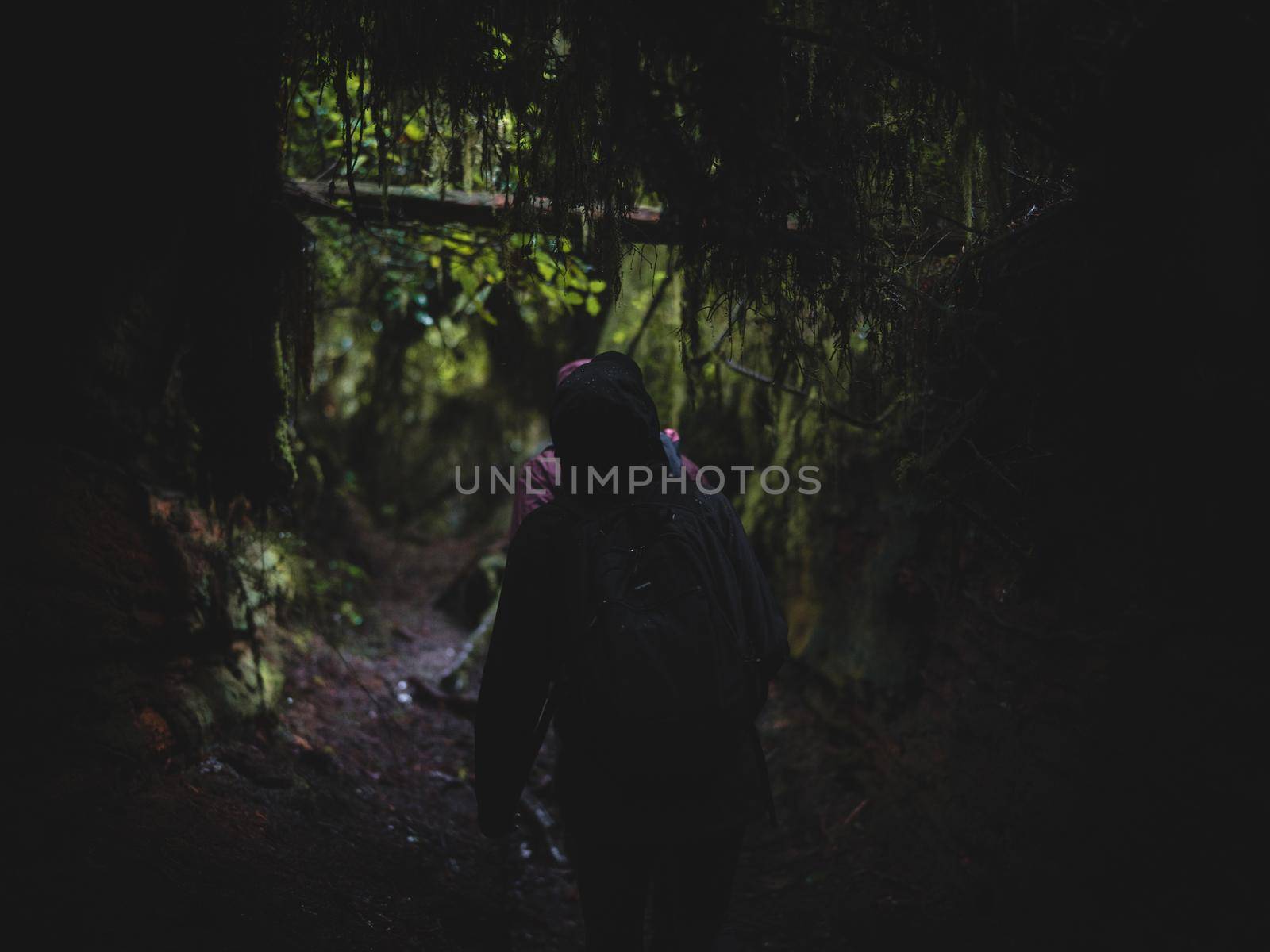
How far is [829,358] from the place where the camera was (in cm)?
309

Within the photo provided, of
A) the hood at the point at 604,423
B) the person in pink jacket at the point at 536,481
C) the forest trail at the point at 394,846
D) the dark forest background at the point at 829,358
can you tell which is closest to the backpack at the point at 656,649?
the hood at the point at 604,423

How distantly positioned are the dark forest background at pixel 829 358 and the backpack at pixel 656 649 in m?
0.94

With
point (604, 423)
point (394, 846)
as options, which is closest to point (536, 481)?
point (604, 423)

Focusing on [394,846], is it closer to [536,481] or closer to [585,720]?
[536,481]

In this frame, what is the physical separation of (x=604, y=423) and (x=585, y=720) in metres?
0.88

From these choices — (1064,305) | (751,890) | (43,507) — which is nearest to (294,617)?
(43,507)

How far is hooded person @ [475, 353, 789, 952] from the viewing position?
6.95 ft

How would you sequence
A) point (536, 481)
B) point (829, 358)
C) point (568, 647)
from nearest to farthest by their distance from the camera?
1. point (568, 647)
2. point (829, 358)
3. point (536, 481)

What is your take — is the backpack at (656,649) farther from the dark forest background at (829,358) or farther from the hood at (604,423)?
the dark forest background at (829,358)

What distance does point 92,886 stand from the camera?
7.22 ft

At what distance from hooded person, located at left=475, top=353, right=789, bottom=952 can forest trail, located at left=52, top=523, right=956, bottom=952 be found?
1.06 metres

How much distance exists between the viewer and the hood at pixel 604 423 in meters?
2.22

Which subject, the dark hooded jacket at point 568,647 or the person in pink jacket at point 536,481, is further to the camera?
the person in pink jacket at point 536,481

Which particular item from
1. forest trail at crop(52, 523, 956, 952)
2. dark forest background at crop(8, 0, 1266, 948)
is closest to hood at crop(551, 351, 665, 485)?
dark forest background at crop(8, 0, 1266, 948)
